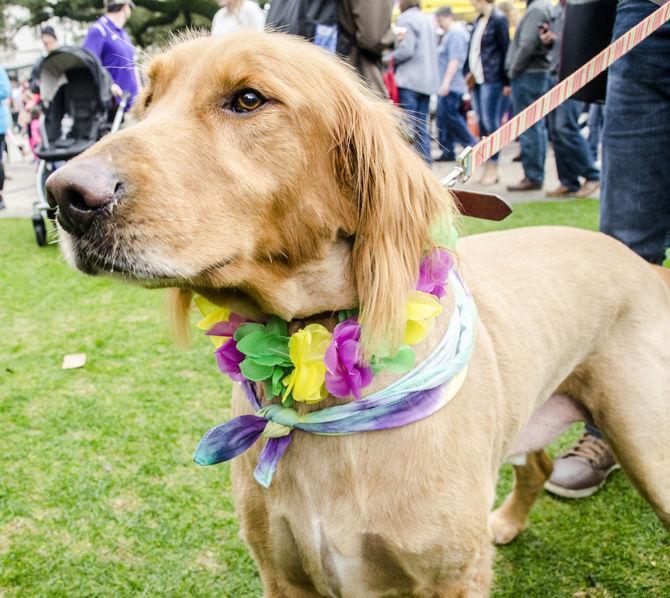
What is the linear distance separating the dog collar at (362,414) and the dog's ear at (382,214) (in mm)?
131

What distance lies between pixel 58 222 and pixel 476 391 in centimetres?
113

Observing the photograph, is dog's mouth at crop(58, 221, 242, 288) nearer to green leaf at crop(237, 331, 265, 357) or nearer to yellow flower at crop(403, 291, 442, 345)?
green leaf at crop(237, 331, 265, 357)

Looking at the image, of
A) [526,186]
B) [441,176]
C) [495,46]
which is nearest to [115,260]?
[526,186]

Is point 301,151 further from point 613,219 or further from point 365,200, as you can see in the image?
point 613,219

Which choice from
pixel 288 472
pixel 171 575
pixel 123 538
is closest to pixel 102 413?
pixel 123 538

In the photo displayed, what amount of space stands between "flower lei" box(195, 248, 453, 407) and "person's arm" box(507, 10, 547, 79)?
7188 millimetres

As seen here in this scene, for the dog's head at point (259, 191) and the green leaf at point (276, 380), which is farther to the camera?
the green leaf at point (276, 380)

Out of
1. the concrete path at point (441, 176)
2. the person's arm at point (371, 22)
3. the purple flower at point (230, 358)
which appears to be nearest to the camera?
the purple flower at point (230, 358)

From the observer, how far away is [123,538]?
2871mm

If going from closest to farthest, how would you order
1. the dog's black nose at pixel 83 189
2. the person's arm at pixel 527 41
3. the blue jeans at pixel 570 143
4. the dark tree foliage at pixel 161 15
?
the dog's black nose at pixel 83 189, the blue jeans at pixel 570 143, the person's arm at pixel 527 41, the dark tree foliage at pixel 161 15

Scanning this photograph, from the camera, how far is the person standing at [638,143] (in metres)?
2.63

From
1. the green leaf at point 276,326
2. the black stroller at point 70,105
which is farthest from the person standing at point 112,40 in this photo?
the green leaf at point 276,326

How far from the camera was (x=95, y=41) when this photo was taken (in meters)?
7.60

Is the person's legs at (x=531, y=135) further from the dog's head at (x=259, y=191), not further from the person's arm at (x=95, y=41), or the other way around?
the dog's head at (x=259, y=191)
